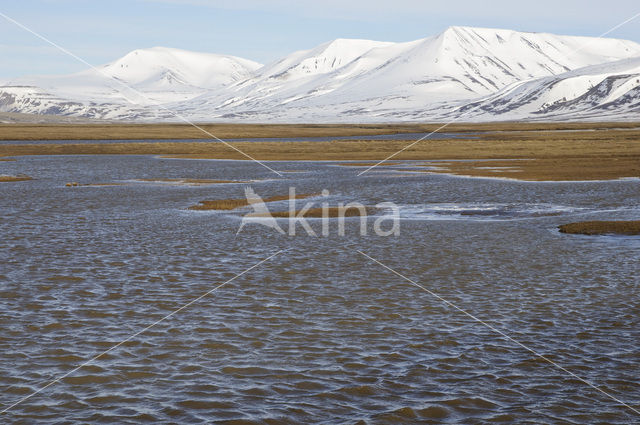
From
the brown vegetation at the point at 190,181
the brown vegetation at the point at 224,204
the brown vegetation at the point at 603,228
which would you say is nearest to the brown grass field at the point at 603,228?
the brown vegetation at the point at 603,228

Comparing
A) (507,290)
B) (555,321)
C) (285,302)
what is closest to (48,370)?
(285,302)

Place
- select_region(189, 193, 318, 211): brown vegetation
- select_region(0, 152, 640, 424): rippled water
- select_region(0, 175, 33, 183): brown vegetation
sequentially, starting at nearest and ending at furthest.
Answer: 1. select_region(0, 152, 640, 424): rippled water
2. select_region(189, 193, 318, 211): brown vegetation
3. select_region(0, 175, 33, 183): brown vegetation

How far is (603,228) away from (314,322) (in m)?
15.4

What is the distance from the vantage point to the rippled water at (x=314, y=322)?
10.3 meters

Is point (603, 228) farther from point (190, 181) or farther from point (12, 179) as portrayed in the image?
point (12, 179)

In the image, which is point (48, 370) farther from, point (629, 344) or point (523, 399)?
point (629, 344)

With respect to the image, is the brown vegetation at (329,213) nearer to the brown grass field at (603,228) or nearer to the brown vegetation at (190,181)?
the brown grass field at (603,228)

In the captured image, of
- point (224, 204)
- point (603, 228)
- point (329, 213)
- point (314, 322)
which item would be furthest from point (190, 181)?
point (314, 322)

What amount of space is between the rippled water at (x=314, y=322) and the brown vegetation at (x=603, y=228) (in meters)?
0.75

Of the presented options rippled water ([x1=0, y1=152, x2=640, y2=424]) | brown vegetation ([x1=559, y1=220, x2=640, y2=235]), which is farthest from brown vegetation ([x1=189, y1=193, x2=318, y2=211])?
brown vegetation ([x1=559, y1=220, x2=640, y2=235])

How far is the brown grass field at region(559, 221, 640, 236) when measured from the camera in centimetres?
2555

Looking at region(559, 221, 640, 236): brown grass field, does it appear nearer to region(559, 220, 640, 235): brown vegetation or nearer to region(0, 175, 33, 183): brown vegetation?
region(559, 220, 640, 235): brown vegetation

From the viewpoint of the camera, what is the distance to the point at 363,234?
26.2 metres

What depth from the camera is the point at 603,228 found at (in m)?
26.2
